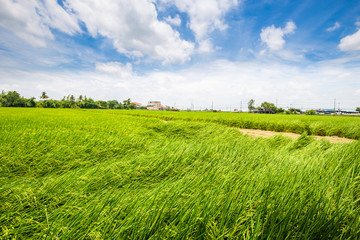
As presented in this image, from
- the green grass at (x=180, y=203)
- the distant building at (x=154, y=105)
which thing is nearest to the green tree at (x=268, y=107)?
the distant building at (x=154, y=105)

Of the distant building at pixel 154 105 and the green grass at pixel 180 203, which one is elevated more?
the distant building at pixel 154 105

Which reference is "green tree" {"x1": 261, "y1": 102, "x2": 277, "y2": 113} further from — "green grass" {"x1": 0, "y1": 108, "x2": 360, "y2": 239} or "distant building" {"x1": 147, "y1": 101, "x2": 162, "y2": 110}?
"green grass" {"x1": 0, "y1": 108, "x2": 360, "y2": 239}

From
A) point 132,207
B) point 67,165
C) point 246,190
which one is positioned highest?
point 246,190

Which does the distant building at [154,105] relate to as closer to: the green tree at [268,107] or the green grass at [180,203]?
the green tree at [268,107]

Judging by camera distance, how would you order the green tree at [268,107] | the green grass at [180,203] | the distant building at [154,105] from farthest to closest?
the distant building at [154,105], the green tree at [268,107], the green grass at [180,203]

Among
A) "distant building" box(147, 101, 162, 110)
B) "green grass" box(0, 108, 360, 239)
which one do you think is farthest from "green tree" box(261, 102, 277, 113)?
"green grass" box(0, 108, 360, 239)

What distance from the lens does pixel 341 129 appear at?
29.4ft

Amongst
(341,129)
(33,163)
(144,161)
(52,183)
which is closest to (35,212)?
(52,183)

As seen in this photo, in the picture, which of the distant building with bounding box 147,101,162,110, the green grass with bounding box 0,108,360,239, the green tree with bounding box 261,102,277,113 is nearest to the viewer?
the green grass with bounding box 0,108,360,239

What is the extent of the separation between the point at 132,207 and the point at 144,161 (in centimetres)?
119

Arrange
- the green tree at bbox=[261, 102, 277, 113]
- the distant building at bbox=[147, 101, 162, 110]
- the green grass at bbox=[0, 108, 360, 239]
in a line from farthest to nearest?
1. the distant building at bbox=[147, 101, 162, 110]
2. the green tree at bbox=[261, 102, 277, 113]
3. the green grass at bbox=[0, 108, 360, 239]

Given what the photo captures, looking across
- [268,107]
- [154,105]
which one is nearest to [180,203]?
[268,107]

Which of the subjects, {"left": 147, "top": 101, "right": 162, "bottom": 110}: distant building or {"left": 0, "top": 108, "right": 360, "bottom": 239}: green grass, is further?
{"left": 147, "top": 101, "right": 162, "bottom": 110}: distant building

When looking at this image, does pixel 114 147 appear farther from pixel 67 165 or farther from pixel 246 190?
pixel 246 190
